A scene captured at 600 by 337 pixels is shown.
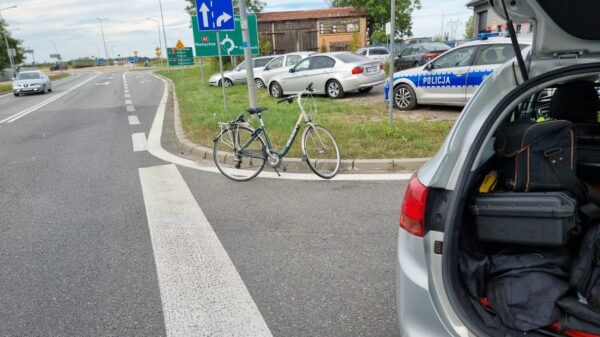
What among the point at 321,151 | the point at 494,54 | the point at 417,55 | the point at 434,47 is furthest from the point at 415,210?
the point at 434,47

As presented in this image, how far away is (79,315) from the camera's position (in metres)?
2.88

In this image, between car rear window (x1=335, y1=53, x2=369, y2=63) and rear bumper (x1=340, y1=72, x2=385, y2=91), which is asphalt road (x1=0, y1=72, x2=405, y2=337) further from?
car rear window (x1=335, y1=53, x2=369, y2=63)

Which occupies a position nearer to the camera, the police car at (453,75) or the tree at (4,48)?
the police car at (453,75)

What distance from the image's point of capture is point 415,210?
5.98 ft

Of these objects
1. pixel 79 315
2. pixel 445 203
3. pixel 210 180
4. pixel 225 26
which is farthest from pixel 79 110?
pixel 445 203

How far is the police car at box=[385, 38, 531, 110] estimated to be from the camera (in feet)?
27.3

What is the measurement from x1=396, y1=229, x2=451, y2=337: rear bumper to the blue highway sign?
7529 mm

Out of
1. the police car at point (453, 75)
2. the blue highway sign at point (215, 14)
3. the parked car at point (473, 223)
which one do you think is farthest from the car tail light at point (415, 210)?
the blue highway sign at point (215, 14)

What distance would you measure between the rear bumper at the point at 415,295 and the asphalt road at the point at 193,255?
83cm

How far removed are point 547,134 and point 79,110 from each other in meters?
16.7

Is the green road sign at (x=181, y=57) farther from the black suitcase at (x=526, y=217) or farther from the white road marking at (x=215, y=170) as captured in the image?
the black suitcase at (x=526, y=217)

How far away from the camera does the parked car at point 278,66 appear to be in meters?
16.2

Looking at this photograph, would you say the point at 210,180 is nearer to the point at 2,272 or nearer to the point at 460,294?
the point at 2,272

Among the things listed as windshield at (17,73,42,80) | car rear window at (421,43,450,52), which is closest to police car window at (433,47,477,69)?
car rear window at (421,43,450,52)
